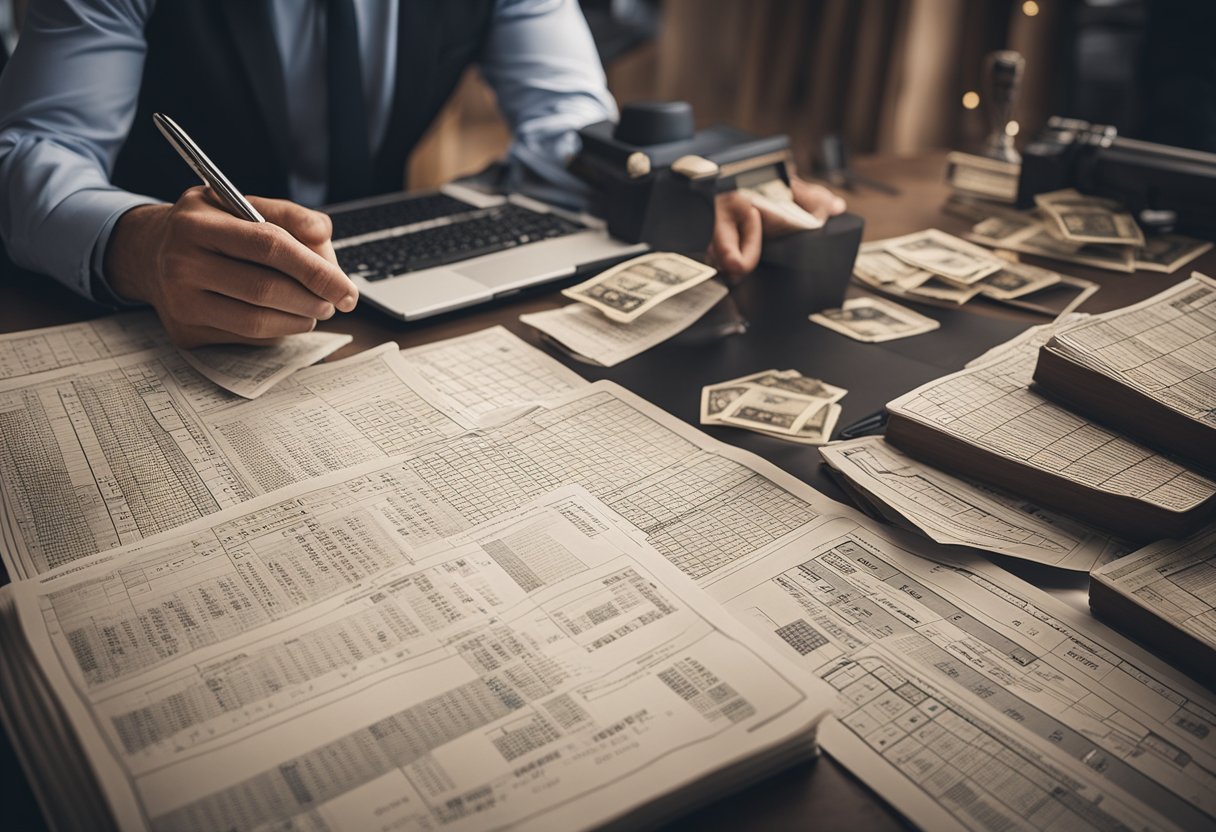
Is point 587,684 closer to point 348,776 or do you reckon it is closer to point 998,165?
point 348,776

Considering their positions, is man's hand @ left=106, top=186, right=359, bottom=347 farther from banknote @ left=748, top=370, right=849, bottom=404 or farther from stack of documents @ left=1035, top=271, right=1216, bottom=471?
stack of documents @ left=1035, top=271, right=1216, bottom=471

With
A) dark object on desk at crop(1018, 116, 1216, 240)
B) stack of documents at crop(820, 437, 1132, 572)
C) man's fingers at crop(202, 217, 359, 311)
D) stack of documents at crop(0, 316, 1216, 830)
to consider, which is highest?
dark object on desk at crop(1018, 116, 1216, 240)

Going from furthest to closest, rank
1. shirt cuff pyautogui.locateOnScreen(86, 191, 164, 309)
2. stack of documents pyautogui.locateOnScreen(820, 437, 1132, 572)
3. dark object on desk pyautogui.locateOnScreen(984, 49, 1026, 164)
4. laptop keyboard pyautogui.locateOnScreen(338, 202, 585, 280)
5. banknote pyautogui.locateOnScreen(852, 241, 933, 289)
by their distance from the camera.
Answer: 1. dark object on desk pyautogui.locateOnScreen(984, 49, 1026, 164)
2. banknote pyautogui.locateOnScreen(852, 241, 933, 289)
3. laptop keyboard pyautogui.locateOnScreen(338, 202, 585, 280)
4. shirt cuff pyautogui.locateOnScreen(86, 191, 164, 309)
5. stack of documents pyautogui.locateOnScreen(820, 437, 1132, 572)

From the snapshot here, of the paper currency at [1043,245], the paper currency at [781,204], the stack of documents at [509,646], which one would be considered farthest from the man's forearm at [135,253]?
the paper currency at [1043,245]

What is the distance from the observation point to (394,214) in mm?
1243

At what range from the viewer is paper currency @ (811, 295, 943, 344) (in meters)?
1.05

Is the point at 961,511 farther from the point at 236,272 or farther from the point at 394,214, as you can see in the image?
the point at 394,214

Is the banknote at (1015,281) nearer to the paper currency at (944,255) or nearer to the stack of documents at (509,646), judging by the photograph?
the paper currency at (944,255)

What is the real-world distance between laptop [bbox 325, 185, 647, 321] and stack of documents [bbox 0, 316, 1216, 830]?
0.26m

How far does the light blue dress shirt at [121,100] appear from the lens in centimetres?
104

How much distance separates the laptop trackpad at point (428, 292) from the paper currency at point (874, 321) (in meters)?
0.41

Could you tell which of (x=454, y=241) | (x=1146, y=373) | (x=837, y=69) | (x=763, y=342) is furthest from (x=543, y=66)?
(x=837, y=69)

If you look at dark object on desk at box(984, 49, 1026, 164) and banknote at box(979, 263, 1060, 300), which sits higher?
dark object on desk at box(984, 49, 1026, 164)

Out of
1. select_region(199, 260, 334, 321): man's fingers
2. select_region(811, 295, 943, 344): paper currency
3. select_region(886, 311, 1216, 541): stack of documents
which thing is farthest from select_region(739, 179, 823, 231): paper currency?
select_region(199, 260, 334, 321): man's fingers
